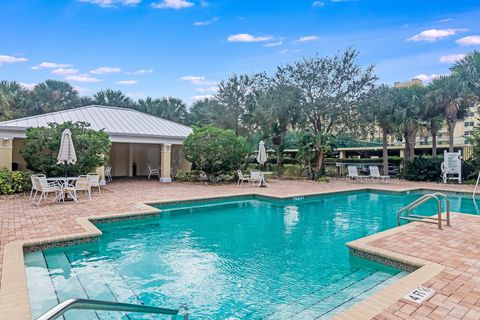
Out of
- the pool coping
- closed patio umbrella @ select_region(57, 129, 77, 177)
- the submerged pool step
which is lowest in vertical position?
the submerged pool step

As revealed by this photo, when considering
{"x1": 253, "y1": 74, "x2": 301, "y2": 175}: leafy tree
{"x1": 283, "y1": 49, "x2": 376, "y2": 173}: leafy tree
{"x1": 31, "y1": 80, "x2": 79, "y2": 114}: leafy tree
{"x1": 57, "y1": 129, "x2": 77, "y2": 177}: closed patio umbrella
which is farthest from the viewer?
{"x1": 31, "y1": 80, "x2": 79, "y2": 114}: leafy tree

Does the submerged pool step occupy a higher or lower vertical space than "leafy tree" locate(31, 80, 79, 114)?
lower

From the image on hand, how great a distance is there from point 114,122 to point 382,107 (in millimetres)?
16941

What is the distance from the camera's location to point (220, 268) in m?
5.46

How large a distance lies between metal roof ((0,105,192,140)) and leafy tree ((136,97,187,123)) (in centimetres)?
1160

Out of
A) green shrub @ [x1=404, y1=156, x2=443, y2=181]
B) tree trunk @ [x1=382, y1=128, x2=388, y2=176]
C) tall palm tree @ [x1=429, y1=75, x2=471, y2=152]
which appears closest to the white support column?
tree trunk @ [x1=382, y1=128, x2=388, y2=176]

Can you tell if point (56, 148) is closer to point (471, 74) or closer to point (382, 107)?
point (382, 107)

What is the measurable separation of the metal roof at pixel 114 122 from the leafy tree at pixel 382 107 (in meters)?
12.1

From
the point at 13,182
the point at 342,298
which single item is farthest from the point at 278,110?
the point at 342,298

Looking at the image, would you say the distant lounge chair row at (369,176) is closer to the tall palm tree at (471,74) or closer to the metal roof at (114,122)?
the tall palm tree at (471,74)

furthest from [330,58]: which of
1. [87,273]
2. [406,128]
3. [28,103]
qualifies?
[28,103]

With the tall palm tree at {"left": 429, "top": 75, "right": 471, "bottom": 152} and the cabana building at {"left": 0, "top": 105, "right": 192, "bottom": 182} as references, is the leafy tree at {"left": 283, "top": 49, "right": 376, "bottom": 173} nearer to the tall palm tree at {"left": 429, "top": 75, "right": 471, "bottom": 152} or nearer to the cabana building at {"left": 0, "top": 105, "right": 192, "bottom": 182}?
the tall palm tree at {"left": 429, "top": 75, "right": 471, "bottom": 152}

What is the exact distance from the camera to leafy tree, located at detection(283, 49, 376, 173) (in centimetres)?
2023

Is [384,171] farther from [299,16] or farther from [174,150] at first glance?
[174,150]
